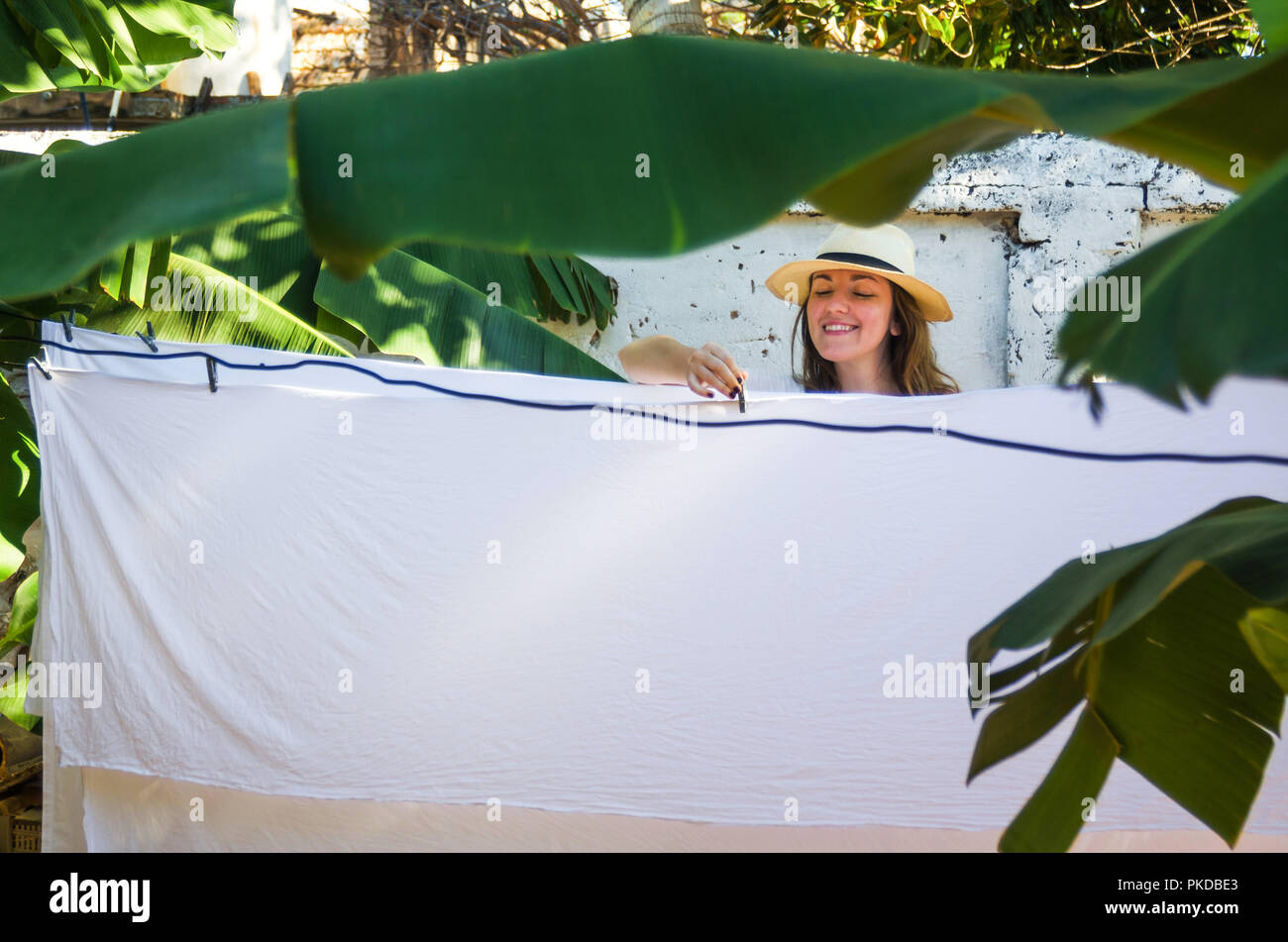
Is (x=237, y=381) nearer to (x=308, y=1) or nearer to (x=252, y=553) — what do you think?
(x=252, y=553)

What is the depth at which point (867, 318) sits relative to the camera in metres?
2.51

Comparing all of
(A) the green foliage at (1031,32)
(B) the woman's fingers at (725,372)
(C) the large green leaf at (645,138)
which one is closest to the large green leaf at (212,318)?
(B) the woman's fingers at (725,372)

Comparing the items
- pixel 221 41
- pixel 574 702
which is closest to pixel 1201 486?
pixel 574 702

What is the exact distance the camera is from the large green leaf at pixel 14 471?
243 centimetres

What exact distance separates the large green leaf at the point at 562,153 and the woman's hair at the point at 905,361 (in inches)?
67.5

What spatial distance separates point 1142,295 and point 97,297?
2525 millimetres

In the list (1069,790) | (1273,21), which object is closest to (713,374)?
(1069,790)

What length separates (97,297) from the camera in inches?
105

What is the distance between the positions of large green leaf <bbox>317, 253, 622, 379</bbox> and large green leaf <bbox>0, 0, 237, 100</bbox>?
0.62m

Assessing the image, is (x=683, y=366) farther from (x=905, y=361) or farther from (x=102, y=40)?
(x=102, y=40)

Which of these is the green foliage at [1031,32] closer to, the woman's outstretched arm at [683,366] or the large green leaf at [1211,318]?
the woman's outstretched arm at [683,366]

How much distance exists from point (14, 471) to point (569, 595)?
1330mm

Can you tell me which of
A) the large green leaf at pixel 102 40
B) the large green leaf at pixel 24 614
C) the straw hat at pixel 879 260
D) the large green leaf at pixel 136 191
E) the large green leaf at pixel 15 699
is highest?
the large green leaf at pixel 102 40
